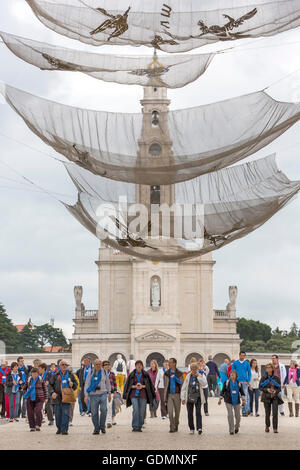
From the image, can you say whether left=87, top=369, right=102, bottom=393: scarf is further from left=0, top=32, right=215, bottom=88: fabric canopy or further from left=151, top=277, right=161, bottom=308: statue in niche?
left=151, top=277, right=161, bottom=308: statue in niche

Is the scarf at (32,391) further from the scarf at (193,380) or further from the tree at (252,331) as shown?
the tree at (252,331)

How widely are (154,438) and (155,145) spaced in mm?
6354

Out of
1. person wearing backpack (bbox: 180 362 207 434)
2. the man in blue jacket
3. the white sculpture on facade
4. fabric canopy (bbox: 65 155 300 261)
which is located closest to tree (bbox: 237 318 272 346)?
the white sculpture on facade

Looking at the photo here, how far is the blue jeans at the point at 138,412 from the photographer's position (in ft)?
64.7

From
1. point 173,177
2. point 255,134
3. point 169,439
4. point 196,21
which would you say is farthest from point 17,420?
point 196,21

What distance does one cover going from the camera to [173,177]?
55.1 feet

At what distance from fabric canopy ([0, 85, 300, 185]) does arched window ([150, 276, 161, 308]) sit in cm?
5844

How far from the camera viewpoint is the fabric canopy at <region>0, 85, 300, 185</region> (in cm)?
1616

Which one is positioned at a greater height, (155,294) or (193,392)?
(155,294)

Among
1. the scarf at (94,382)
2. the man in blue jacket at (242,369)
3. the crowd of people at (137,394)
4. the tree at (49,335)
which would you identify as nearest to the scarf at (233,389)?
the crowd of people at (137,394)

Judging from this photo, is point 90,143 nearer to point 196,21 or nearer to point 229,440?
point 196,21

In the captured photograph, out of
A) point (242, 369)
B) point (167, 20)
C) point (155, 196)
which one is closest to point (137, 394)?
point (242, 369)

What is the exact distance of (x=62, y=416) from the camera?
62.9 feet

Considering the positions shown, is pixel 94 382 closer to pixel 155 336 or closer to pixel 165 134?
pixel 165 134
